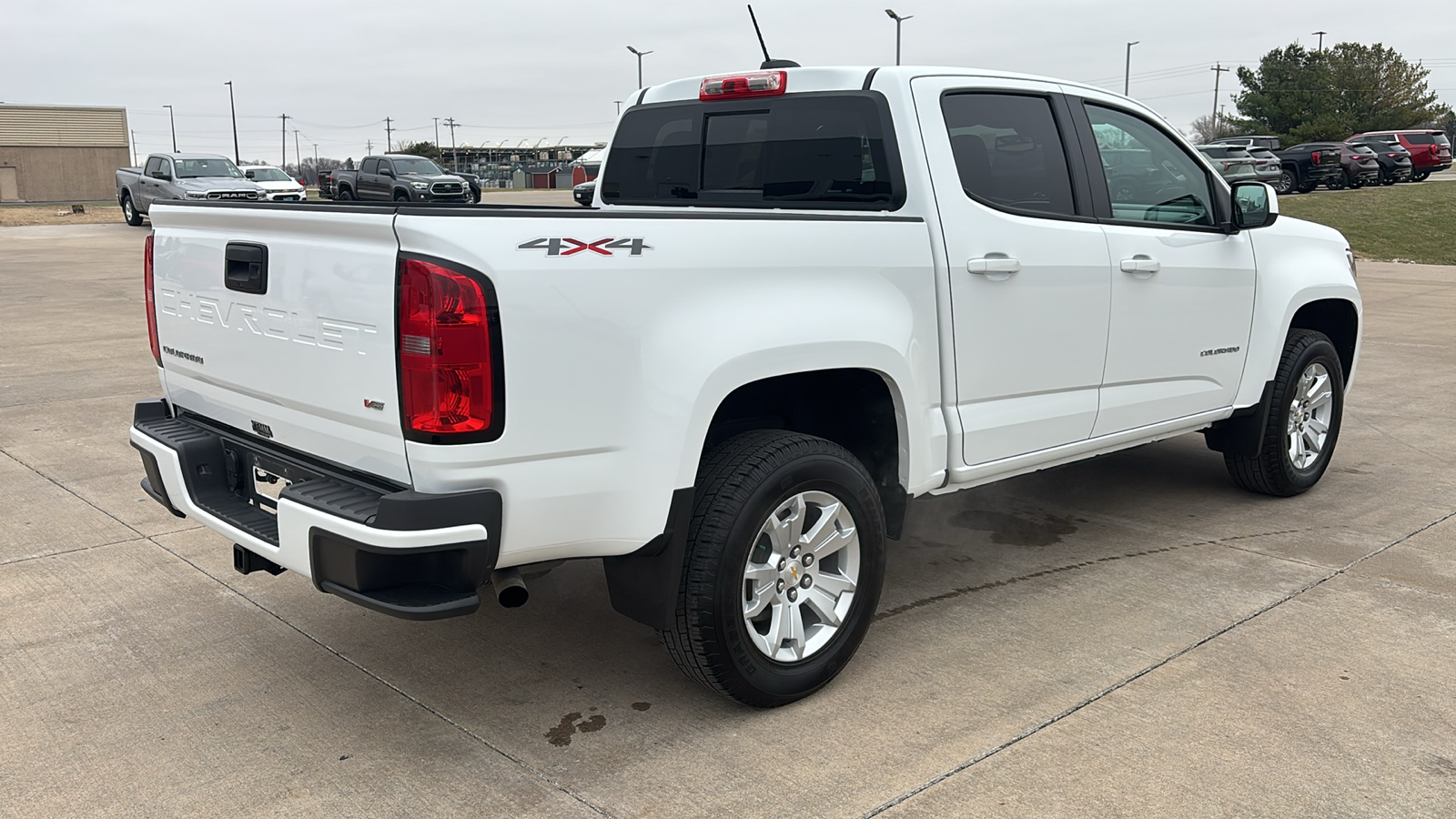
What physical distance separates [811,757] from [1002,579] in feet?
5.50

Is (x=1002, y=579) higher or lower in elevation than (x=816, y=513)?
lower

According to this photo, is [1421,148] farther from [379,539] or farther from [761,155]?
[379,539]

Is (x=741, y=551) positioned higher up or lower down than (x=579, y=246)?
lower down

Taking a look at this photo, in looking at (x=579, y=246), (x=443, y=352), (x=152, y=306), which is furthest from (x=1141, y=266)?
(x=152, y=306)

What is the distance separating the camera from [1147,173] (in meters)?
4.77

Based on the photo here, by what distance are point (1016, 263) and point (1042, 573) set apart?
1376 millimetres

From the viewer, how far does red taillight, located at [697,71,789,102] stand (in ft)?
14.0

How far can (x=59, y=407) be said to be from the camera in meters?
7.78

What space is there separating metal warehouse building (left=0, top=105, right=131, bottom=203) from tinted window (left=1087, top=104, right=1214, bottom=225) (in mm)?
70310

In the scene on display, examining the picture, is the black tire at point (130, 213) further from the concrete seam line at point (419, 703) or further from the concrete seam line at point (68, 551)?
the concrete seam line at point (419, 703)

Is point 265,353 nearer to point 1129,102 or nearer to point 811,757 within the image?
point 811,757

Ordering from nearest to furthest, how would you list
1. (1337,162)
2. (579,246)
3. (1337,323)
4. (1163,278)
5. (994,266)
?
(579,246) → (994,266) → (1163,278) → (1337,323) → (1337,162)

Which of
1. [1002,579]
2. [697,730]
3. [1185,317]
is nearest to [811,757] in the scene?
[697,730]

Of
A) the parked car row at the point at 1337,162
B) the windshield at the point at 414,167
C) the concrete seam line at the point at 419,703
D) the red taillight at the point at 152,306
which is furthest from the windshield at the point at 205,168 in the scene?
the red taillight at the point at 152,306
